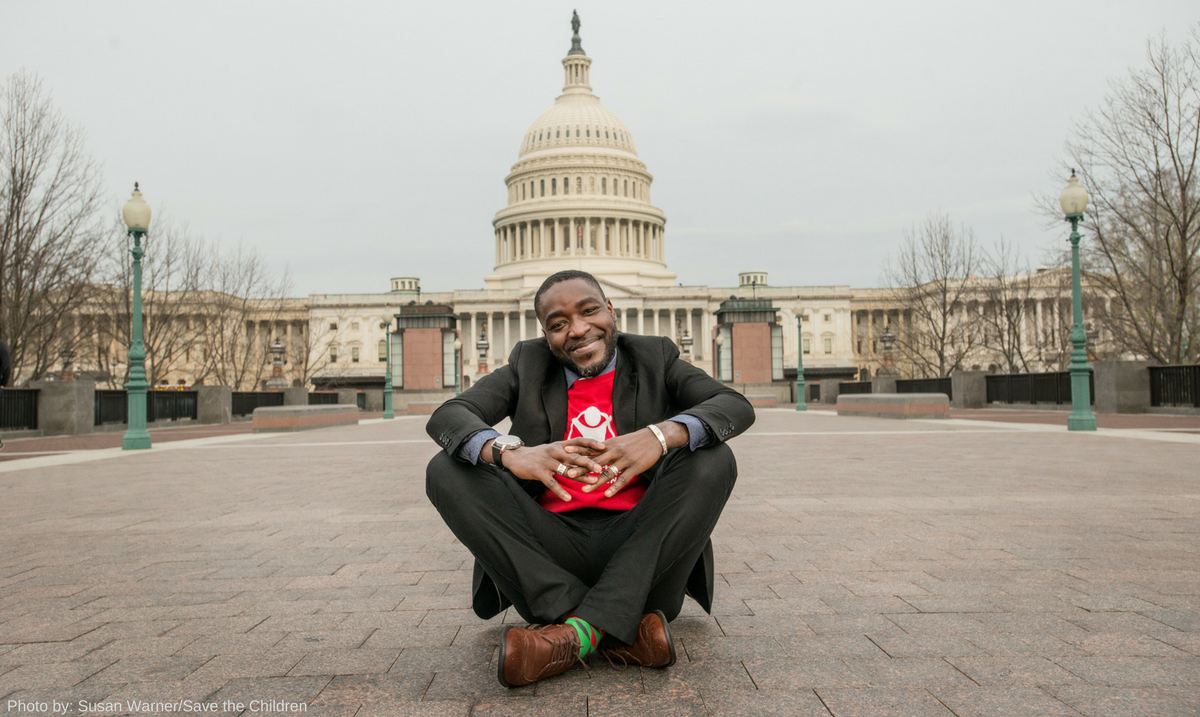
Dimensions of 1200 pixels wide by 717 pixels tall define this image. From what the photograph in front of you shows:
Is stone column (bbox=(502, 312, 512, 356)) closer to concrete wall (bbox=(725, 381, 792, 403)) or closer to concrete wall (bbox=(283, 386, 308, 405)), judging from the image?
concrete wall (bbox=(725, 381, 792, 403))

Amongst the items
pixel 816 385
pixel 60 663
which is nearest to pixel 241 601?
pixel 60 663

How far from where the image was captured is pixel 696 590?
3309 millimetres

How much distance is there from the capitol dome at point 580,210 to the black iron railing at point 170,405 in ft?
211

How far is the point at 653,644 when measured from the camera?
285cm

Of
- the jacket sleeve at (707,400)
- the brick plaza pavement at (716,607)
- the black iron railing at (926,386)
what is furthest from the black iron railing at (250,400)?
the jacket sleeve at (707,400)

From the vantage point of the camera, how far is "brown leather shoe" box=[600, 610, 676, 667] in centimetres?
285

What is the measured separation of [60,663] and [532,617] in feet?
5.72

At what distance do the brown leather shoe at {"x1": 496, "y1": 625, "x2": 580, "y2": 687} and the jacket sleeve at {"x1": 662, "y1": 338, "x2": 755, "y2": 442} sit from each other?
0.85 metres

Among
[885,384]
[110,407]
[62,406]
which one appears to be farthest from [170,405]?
[885,384]

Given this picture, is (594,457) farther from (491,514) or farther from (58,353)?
(58,353)

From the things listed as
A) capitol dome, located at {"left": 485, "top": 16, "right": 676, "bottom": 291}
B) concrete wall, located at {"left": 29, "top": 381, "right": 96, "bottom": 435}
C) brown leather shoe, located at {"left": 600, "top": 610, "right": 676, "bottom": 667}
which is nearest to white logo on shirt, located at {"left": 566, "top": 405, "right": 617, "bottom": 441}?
brown leather shoe, located at {"left": 600, "top": 610, "right": 676, "bottom": 667}

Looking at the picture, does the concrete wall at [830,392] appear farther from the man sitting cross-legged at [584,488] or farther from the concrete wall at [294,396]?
the man sitting cross-legged at [584,488]

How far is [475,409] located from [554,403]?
0.32m

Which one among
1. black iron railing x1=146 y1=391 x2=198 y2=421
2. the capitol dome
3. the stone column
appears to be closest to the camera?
black iron railing x1=146 y1=391 x2=198 y2=421
